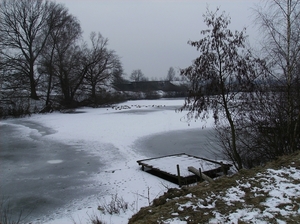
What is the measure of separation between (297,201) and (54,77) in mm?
34952

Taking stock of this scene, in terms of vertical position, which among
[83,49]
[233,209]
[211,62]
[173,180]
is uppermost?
[83,49]

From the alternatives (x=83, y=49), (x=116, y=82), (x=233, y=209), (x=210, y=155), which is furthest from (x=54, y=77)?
(x=233, y=209)

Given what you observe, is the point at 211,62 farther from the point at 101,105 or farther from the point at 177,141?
the point at 101,105

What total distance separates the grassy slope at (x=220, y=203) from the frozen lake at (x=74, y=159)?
2.95 meters

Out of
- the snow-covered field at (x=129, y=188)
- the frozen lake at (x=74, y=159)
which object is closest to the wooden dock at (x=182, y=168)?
the snow-covered field at (x=129, y=188)

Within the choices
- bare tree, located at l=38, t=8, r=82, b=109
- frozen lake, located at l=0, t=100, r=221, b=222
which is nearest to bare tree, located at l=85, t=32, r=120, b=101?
bare tree, located at l=38, t=8, r=82, b=109

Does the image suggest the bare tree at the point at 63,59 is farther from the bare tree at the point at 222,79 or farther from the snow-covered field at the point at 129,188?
the bare tree at the point at 222,79

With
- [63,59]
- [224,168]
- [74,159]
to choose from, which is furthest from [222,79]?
[63,59]

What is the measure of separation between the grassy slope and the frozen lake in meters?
2.95

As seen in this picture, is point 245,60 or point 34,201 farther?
point 245,60

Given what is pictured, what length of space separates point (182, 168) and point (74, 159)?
434 centimetres

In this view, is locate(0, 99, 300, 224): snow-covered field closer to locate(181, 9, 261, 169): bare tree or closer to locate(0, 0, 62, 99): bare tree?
locate(181, 9, 261, 169): bare tree

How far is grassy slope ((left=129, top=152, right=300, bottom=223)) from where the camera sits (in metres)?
2.55

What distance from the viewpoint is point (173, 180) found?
23.7 ft
